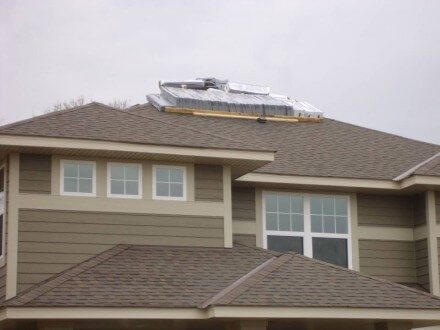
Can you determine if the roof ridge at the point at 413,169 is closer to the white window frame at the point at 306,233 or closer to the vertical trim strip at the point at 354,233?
the vertical trim strip at the point at 354,233

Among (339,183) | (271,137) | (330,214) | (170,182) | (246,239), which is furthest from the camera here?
(271,137)

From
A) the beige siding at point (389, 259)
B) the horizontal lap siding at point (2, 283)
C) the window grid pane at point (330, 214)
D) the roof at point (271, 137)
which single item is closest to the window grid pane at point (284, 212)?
the window grid pane at point (330, 214)

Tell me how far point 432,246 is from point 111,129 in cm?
754

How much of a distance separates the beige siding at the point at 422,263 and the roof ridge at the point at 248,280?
15.6 ft

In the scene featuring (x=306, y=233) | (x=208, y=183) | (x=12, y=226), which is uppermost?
(x=208, y=183)

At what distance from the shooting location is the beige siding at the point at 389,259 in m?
21.6

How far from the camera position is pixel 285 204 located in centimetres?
2122

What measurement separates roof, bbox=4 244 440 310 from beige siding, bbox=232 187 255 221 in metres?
2.28

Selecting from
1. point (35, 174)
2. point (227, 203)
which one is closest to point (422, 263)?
point (227, 203)

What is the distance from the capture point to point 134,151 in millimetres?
18297

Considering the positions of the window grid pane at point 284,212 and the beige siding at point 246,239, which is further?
the window grid pane at point 284,212

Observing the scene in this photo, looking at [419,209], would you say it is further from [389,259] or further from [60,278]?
[60,278]

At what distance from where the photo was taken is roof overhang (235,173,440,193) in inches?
811

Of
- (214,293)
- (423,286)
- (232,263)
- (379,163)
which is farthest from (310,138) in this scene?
(214,293)
